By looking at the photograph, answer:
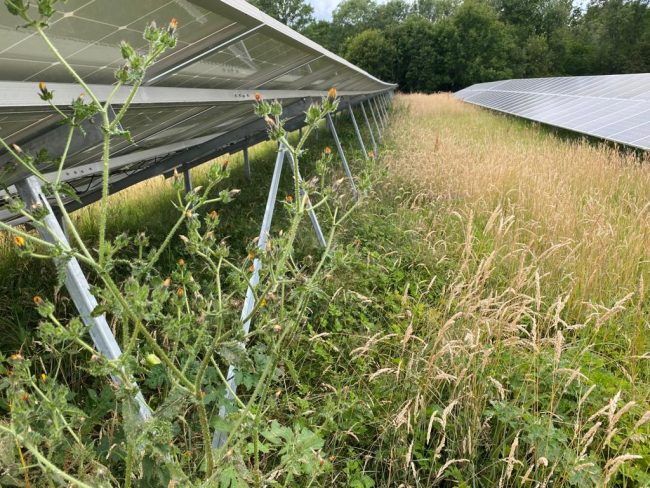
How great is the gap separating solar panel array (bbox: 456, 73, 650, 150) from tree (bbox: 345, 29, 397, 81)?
70.6 feet

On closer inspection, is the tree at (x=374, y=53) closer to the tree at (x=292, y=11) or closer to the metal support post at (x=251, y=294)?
the tree at (x=292, y=11)

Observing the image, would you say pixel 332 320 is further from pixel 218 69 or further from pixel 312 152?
pixel 312 152

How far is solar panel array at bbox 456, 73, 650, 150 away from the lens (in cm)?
692

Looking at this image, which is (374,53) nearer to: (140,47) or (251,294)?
(251,294)

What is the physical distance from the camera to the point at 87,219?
13.5ft

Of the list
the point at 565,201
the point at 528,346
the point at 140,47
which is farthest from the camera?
the point at 565,201

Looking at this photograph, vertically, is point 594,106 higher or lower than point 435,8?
lower

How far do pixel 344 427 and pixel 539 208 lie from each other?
2579mm

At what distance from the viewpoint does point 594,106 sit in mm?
9297

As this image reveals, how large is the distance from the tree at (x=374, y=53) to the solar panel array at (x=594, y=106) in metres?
21.5

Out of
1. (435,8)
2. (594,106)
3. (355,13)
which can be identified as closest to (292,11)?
(355,13)

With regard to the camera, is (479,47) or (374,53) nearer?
(479,47)

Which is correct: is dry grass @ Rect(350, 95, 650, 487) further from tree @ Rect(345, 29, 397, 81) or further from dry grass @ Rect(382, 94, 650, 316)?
tree @ Rect(345, 29, 397, 81)

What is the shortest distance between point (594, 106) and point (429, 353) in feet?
31.1
